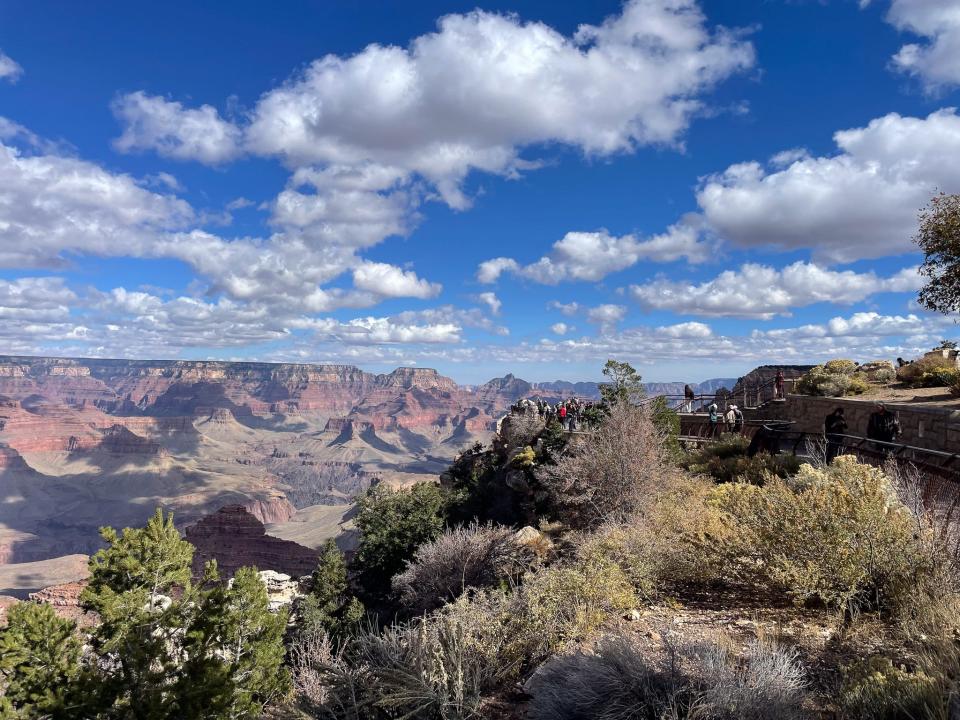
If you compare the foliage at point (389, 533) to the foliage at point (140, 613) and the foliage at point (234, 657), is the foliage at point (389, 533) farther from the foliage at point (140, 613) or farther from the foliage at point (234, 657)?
the foliage at point (140, 613)

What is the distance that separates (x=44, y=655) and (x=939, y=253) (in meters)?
27.1

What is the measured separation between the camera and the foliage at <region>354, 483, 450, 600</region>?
26172 mm

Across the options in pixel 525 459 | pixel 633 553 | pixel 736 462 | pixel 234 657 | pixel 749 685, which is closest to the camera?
pixel 749 685

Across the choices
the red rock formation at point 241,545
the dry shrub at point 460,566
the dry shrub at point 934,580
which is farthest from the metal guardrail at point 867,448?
the red rock formation at point 241,545

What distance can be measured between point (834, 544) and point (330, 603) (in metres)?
22.6

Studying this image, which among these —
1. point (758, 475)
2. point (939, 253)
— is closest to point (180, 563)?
point (758, 475)

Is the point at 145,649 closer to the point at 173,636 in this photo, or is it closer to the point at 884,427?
the point at 173,636

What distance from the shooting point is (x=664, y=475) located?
1772 centimetres

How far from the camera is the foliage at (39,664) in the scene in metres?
10.8

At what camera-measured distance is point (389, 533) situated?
26.9 metres

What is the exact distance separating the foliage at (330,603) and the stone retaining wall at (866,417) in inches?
784

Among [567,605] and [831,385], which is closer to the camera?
[567,605]

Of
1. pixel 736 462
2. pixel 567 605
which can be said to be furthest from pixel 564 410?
pixel 567 605

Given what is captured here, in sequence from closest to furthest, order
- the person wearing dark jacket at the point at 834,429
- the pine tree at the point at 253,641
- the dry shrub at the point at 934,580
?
1. the dry shrub at the point at 934,580
2. the pine tree at the point at 253,641
3. the person wearing dark jacket at the point at 834,429
